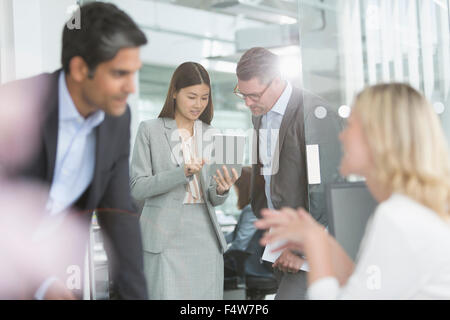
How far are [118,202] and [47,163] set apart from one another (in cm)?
21

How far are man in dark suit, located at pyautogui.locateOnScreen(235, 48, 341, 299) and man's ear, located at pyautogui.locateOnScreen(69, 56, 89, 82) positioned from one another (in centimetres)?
95

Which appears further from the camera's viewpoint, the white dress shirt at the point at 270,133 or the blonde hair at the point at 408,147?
the white dress shirt at the point at 270,133

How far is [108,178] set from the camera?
4.64 ft

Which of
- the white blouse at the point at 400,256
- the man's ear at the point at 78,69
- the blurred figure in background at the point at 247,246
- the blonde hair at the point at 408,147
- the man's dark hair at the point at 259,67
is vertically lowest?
the blurred figure in background at the point at 247,246

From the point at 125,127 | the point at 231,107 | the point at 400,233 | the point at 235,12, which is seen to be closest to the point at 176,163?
the point at 125,127

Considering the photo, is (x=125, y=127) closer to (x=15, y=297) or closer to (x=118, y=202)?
(x=118, y=202)

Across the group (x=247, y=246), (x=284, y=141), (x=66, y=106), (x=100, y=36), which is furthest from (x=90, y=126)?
(x=247, y=246)

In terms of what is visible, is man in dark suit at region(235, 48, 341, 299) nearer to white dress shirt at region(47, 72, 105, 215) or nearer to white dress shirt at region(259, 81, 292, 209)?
white dress shirt at region(259, 81, 292, 209)

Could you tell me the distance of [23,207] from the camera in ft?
4.53

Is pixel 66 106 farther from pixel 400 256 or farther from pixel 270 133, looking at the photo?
pixel 270 133

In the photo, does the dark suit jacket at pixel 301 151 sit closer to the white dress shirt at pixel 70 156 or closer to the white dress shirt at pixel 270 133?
the white dress shirt at pixel 270 133

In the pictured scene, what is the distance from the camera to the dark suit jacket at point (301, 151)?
2031 mm

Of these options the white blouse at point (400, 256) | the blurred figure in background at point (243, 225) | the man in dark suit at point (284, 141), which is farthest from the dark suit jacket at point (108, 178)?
the blurred figure in background at point (243, 225)

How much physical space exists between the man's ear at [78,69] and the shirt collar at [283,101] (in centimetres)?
100
